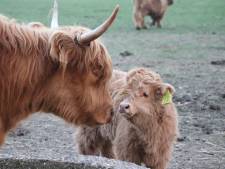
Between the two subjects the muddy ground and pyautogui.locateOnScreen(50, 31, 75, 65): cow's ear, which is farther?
the muddy ground

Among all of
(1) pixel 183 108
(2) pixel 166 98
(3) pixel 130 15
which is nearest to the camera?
(2) pixel 166 98

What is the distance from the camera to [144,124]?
6.28 m

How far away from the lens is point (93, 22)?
22.0 m

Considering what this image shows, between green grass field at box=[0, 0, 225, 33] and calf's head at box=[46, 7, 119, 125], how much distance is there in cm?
1537

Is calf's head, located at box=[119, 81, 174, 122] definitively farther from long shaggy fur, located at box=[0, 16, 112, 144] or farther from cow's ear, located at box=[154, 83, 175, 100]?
long shaggy fur, located at box=[0, 16, 112, 144]

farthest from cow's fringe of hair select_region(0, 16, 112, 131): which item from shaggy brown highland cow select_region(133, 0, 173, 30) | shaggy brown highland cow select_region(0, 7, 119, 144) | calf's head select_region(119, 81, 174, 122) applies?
shaggy brown highland cow select_region(133, 0, 173, 30)

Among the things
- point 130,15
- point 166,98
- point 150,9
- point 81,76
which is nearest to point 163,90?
point 166,98

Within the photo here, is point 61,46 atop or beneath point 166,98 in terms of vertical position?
atop

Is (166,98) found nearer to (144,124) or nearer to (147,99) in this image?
(147,99)

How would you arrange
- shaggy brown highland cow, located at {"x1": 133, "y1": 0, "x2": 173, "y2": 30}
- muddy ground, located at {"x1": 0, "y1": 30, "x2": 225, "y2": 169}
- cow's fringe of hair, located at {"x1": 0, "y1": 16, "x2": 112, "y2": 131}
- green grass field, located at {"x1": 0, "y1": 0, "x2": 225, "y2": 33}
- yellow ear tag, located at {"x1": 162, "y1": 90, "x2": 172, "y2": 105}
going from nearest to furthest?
1. cow's fringe of hair, located at {"x1": 0, "y1": 16, "x2": 112, "y2": 131}
2. yellow ear tag, located at {"x1": 162, "y1": 90, "x2": 172, "y2": 105}
3. muddy ground, located at {"x1": 0, "y1": 30, "x2": 225, "y2": 169}
4. green grass field, located at {"x1": 0, "y1": 0, "x2": 225, "y2": 33}
5. shaggy brown highland cow, located at {"x1": 133, "y1": 0, "x2": 173, "y2": 30}

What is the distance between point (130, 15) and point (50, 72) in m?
23.1

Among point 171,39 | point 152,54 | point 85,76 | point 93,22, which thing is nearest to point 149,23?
point 93,22

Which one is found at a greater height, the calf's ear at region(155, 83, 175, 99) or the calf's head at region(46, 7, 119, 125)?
the calf's head at region(46, 7, 119, 125)

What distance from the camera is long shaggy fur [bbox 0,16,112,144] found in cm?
400
